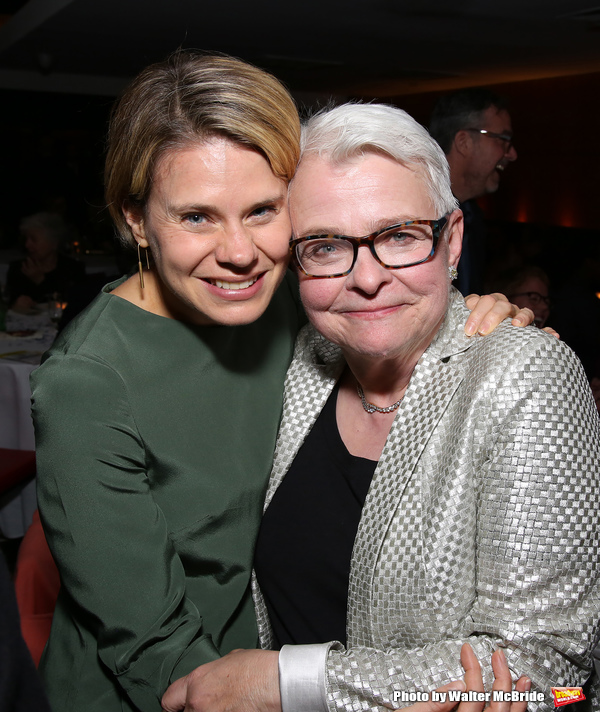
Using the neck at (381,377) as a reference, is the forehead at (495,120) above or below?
above

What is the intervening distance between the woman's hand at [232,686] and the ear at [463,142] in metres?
3.69

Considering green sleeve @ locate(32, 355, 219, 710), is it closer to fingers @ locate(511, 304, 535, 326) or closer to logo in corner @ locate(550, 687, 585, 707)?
logo in corner @ locate(550, 687, 585, 707)

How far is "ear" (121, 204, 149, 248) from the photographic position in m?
1.44

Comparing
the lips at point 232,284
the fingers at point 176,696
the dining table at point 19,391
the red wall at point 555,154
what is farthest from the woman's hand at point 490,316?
the red wall at point 555,154

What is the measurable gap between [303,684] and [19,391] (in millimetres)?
3540

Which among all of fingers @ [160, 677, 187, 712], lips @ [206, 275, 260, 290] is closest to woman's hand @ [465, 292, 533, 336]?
lips @ [206, 275, 260, 290]

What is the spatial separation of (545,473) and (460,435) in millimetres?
159

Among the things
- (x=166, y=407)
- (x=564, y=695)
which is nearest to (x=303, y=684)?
(x=564, y=695)

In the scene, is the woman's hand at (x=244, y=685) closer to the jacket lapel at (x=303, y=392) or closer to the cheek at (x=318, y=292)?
the jacket lapel at (x=303, y=392)

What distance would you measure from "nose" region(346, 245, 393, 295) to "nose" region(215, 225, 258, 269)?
0.21 metres

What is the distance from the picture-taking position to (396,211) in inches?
50.9

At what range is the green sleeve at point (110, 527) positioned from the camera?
1234mm

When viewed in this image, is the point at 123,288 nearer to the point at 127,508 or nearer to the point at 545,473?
the point at 127,508

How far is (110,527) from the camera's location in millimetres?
1243
